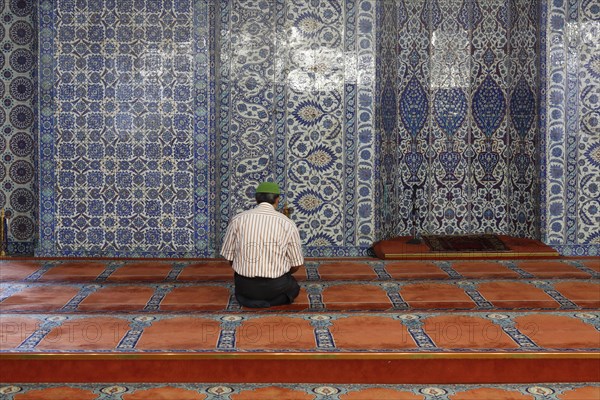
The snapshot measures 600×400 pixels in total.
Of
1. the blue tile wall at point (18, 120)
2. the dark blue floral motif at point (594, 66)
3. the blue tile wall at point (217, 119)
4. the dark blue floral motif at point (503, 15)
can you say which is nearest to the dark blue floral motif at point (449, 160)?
the blue tile wall at point (217, 119)

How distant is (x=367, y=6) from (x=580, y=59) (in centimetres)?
192

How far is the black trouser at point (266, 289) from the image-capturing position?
423cm

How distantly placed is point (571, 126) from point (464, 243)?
1.38 metres

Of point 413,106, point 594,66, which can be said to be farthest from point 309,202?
point 594,66

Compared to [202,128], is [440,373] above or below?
below

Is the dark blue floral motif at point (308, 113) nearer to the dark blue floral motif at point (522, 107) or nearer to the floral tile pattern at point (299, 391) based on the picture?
the dark blue floral motif at point (522, 107)

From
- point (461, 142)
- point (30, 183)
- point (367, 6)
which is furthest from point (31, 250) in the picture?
point (461, 142)

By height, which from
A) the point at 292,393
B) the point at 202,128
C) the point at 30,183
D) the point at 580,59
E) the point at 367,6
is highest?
the point at 367,6

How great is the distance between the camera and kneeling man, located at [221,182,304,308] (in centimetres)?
413

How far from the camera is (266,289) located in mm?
4250

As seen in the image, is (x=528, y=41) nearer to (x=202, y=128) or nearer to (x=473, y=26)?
(x=473, y=26)

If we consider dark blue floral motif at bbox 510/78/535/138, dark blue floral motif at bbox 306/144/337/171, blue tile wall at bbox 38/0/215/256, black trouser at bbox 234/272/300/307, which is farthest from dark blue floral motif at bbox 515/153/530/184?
black trouser at bbox 234/272/300/307

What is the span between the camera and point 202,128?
604 cm

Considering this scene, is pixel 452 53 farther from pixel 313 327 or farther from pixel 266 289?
pixel 313 327
